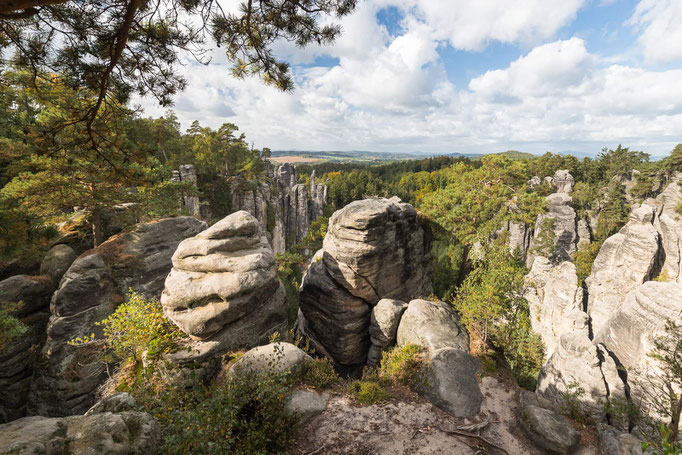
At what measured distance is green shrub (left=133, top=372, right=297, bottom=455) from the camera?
459cm

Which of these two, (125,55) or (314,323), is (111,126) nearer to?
(125,55)

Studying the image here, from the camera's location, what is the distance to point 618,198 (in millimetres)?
38844

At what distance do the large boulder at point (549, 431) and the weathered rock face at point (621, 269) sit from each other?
17167 millimetres

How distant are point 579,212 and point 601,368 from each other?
3827cm

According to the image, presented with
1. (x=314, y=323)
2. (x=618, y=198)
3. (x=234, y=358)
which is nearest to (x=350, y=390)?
(x=234, y=358)

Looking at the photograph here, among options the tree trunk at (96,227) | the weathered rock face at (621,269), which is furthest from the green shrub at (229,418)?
the weathered rock face at (621,269)

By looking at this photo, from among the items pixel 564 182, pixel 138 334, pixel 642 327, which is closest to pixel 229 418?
pixel 138 334

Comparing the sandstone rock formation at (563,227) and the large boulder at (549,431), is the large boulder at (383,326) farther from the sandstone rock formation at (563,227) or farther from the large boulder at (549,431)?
the sandstone rock formation at (563,227)

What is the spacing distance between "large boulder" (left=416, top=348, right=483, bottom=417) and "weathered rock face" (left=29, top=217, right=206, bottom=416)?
44.6ft

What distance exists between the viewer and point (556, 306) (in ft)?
68.8

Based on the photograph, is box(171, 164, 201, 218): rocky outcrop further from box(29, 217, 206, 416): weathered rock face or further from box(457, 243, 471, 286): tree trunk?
box(457, 243, 471, 286): tree trunk

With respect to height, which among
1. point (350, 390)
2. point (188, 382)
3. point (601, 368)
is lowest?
point (601, 368)

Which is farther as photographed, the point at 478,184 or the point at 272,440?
the point at 478,184

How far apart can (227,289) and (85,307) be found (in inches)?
310
